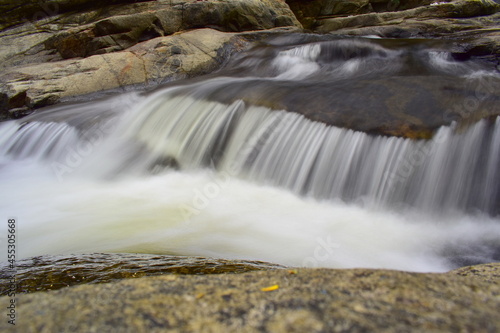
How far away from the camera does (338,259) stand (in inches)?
120

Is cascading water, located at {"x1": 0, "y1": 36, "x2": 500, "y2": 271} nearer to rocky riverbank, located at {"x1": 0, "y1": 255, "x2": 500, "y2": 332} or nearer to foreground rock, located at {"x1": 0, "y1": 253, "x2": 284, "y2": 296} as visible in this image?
foreground rock, located at {"x1": 0, "y1": 253, "x2": 284, "y2": 296}

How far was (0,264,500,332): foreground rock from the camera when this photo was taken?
129 cm

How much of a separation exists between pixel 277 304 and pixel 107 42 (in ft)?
31.9

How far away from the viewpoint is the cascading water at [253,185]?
334cm

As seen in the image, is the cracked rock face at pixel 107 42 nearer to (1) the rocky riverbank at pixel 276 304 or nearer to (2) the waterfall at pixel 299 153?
(2) the waterfall at pixel 299 153

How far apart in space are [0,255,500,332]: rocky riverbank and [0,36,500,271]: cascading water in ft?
4.50

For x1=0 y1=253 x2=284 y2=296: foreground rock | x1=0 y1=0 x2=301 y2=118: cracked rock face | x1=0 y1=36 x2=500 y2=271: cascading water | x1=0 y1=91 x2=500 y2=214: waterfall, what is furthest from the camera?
x1=0 y1=0 x2=301 y2=118: cracked rock face

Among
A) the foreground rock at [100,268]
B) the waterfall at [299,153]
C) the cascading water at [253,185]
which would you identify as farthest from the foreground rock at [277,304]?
the waterfall at [299,153]

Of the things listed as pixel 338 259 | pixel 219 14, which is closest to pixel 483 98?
pixel 338 259

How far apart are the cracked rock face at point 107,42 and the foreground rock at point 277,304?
25.2ft

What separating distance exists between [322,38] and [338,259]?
23.0 feet

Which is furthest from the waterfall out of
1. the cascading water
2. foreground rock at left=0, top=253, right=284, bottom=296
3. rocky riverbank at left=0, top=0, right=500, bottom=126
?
foreground rock at left=0, top=253, right=284, bottom=296

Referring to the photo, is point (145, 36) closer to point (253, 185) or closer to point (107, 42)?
point (107, 42)

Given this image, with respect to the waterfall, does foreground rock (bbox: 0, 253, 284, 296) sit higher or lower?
lower
